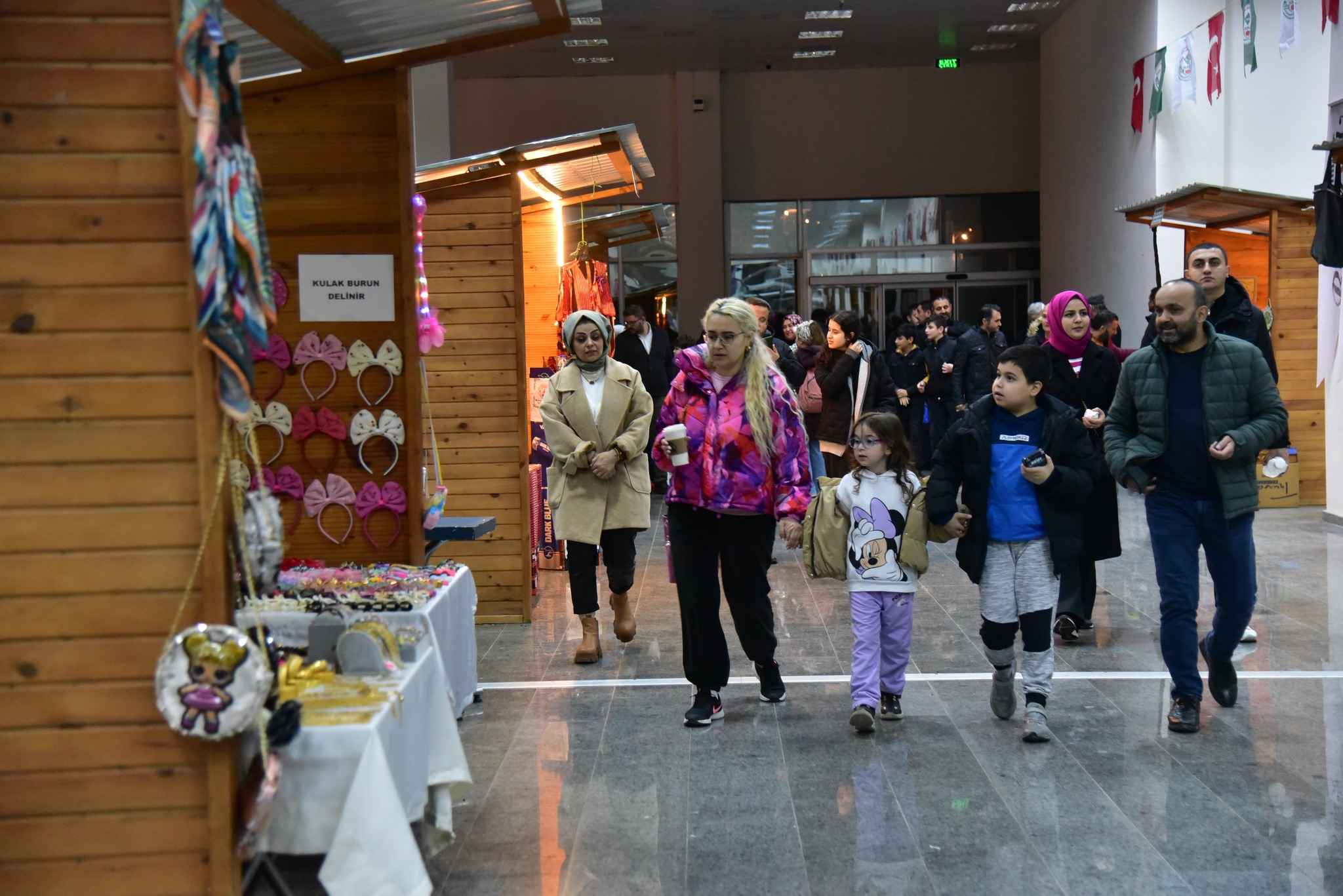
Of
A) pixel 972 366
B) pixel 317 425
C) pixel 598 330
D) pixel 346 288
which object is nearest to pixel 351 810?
pixel 317 425

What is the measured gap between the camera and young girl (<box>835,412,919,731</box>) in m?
4.79

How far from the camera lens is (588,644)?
5984mm

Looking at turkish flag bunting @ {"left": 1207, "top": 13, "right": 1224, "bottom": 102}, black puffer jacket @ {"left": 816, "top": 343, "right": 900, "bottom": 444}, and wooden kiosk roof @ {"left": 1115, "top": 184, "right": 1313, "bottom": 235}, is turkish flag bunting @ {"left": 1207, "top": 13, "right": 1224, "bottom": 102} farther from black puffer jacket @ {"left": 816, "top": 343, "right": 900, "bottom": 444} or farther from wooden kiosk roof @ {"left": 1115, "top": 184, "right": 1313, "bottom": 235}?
black puffer jacket @ {"left": 816, "top": 343, "right": 900, "bottom": 444}

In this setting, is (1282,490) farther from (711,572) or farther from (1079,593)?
(711,572)

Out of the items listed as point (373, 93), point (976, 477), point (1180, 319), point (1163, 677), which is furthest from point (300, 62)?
point (1163, 677)

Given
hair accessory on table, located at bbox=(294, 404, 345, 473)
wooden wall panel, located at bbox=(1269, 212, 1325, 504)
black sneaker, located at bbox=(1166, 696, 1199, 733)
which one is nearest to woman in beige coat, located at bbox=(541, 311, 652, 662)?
hair accessory on table, located at bbox=(294, 404, 345, 473)

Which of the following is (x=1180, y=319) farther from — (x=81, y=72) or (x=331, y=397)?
(x=81, y=72)

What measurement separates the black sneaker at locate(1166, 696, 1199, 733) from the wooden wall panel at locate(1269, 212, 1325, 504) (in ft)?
21.1

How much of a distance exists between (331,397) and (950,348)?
8.11 metres

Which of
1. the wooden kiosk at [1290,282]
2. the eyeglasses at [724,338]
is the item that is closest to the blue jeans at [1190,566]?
the eyeglasses at [724,338]

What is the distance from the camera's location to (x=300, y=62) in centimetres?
440

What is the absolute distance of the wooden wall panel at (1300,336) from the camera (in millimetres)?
10562

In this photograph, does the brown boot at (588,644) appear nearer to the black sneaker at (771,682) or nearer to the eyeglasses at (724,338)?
the black sneaker at (771,682)

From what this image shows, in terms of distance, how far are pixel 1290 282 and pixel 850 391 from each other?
449 cm
